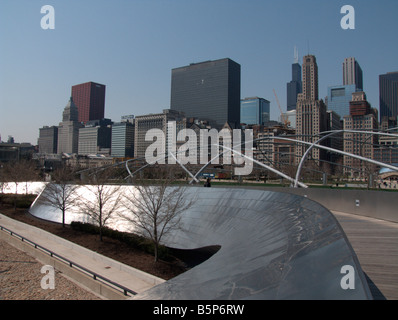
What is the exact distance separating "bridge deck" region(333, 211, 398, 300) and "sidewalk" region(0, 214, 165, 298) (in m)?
6.34

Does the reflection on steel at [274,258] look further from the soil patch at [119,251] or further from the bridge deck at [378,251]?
the soil patch at [119,251]

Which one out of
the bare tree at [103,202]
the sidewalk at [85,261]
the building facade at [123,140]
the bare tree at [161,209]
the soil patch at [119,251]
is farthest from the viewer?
the building facade at [123,140]

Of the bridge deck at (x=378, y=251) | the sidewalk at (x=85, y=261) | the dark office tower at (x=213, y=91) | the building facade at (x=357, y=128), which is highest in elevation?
the dark office tower at (x=213, y=91)

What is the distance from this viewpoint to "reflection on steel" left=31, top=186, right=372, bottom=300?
4180 millimetres

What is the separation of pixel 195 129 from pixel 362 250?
119 m

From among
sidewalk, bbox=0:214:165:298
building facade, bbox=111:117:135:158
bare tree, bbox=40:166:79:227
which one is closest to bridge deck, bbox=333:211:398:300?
sidewalk, bbox=0:214:165:298

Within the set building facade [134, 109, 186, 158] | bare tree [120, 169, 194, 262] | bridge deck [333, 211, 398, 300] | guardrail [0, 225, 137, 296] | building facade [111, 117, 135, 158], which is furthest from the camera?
building facade [111, 117, 135, 158]

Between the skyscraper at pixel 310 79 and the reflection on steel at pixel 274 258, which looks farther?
the skyscraper at pixel 310 79

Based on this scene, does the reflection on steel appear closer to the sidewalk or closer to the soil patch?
the soil patch

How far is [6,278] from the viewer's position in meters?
11.8

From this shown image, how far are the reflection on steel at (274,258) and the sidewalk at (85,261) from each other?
2.61 m

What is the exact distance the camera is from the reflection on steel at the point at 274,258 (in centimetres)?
418

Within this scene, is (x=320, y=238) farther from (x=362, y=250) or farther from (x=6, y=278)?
(x=6, y=278)

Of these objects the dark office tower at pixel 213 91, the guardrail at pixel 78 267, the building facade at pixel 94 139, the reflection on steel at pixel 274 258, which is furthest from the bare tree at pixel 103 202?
the building facade at pixel 94 139
